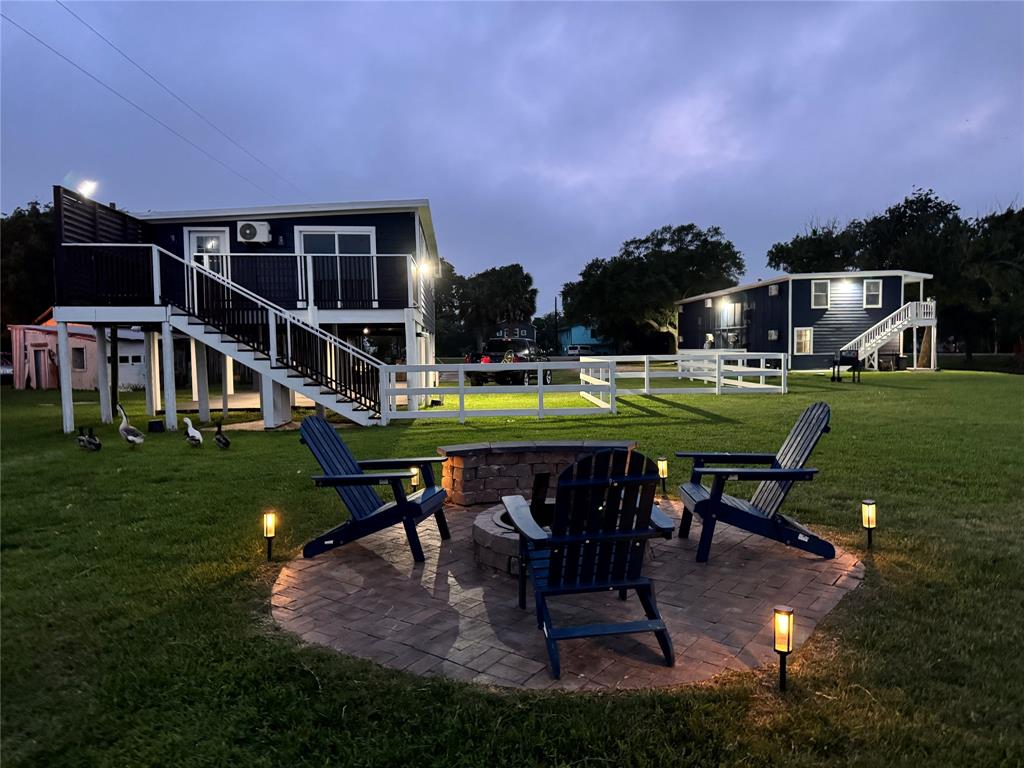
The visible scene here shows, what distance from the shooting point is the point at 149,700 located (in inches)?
111

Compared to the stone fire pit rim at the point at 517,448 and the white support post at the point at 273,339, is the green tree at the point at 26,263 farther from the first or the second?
the stone fire pit rim at the point at 517,448

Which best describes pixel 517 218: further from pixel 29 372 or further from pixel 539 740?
pixel 539 740

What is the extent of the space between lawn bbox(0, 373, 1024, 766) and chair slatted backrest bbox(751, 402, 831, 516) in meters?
0.70

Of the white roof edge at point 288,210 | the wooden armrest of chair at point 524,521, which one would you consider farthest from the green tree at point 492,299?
the wooden armrest of chair at point 524,521

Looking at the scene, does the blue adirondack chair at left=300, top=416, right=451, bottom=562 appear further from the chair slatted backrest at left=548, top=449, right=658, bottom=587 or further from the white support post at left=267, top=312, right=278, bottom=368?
the white support post at left=267, top=312, right=278, bottom=368

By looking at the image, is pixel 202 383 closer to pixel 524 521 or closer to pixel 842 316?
pixel 524 521

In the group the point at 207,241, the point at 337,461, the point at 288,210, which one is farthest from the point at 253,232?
the point at 337,461

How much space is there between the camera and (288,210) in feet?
52.7

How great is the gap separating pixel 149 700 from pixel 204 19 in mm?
25601

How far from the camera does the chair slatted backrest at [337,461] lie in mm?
4652

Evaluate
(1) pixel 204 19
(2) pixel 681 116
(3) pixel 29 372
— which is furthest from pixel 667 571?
(2) pixel 681 116

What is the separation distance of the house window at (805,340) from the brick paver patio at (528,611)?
30.5 metres

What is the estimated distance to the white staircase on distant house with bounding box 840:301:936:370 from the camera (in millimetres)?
30422

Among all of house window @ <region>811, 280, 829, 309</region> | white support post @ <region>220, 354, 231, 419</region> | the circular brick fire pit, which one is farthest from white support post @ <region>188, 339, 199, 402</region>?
house window @ <region>811, 280, 829, 309</region>
